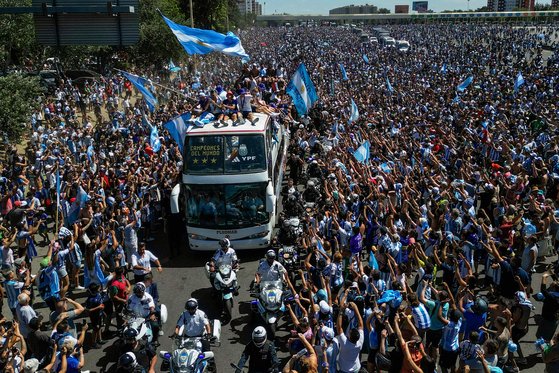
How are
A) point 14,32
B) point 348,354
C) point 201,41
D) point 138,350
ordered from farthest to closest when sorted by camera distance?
point 14,32
point 201,41
point 138,350
point 348,354

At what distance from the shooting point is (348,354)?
23.6ft

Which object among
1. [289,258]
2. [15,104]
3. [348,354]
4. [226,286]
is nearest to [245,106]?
[289,258]

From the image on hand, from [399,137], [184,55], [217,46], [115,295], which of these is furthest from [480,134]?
[184,55]

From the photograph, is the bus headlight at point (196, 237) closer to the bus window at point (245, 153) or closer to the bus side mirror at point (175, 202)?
the bus side mirror at point (175, 202)

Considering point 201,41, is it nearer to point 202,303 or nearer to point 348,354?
point 202,303

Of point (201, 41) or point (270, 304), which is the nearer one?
point (270, 304)

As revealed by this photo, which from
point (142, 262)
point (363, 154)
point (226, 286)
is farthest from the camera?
point (363, 154)

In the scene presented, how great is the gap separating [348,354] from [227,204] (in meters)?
6.66

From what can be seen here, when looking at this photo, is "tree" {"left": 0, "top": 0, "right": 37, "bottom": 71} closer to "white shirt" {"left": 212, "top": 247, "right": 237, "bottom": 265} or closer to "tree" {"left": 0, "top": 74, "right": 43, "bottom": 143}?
"tree" {"left": 0, "top": 74, "right": 43, "bottom": 143}

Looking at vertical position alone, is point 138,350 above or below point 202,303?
above

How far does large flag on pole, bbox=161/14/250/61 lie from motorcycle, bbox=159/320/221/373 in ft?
36.8

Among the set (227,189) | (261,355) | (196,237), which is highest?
(227,189)

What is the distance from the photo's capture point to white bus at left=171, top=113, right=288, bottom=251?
13141 mm

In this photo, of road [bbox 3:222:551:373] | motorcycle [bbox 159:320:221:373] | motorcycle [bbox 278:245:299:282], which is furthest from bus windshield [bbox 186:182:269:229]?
motorcycle [bbox 159:320:221:373]
